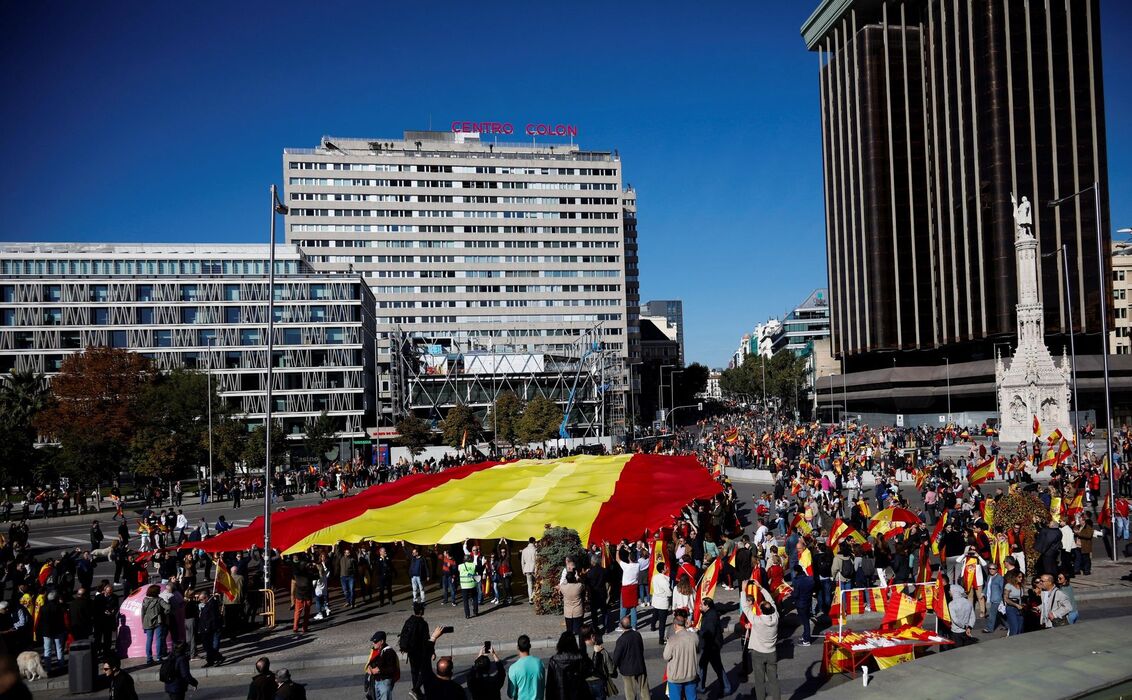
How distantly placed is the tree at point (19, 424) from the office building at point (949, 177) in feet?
265

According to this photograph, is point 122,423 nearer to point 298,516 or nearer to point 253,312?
point 253,312

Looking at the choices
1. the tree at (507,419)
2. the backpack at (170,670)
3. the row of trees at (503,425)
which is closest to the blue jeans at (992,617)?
the backpack at (170,670)

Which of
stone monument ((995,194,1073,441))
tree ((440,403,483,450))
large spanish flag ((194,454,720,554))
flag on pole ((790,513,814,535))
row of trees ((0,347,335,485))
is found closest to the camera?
flag on pole ((790,513,814,535))

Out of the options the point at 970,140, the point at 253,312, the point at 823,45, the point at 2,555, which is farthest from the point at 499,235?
the point at 2,555

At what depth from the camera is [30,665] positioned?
14836mm

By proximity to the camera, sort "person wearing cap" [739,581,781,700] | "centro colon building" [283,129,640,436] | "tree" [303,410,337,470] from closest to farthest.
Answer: "person wearing cap" [739,581,781,700] → "tree" [303,410,337,470] → "centro colon building" [283,129,640,436]

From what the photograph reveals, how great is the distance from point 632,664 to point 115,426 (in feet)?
181

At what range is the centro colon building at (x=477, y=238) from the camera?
117812 mm

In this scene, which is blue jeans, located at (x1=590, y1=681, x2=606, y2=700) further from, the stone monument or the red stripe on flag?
the stone monument

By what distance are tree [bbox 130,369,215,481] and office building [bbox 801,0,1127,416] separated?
235 feet

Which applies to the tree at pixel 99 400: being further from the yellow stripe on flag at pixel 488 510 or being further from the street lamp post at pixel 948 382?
the street lamp post at pixel 948 382

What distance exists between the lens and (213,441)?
5653 centimetres

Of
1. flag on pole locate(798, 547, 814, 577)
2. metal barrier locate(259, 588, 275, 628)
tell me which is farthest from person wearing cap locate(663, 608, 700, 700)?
metal barrier locate(259, 588, 275, 628)

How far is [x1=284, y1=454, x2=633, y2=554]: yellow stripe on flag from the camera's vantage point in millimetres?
21234
